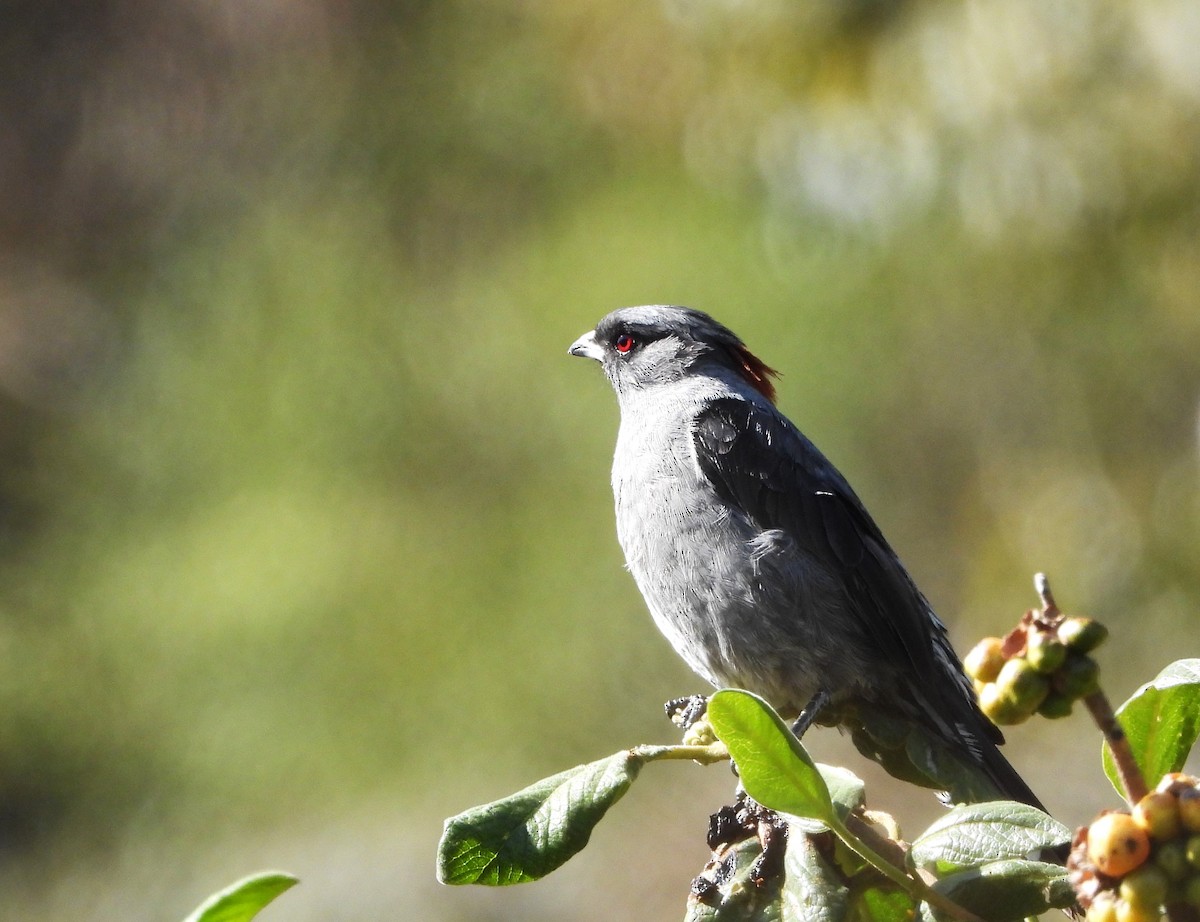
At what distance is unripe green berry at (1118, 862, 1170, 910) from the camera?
1.23m

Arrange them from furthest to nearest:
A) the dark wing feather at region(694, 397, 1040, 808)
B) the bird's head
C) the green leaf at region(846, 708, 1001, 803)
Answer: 1. the bird's head
2. the dark wing feather at region(694, 397, 1040, 808)
3. the green leaf at region(846, 708, 1001, 803)

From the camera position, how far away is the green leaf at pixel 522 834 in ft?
5.62

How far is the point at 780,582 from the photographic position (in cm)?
328

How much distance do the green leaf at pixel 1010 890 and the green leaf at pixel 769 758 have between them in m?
0.17

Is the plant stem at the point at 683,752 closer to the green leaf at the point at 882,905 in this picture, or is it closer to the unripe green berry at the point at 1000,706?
the green leaf at the point at 882,905

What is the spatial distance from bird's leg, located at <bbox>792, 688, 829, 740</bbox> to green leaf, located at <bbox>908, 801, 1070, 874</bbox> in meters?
1.59

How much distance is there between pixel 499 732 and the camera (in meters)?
7.29

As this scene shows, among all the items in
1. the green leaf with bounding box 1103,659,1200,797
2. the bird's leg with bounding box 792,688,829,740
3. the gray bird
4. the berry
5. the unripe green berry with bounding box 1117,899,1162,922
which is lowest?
the unripe green berry with bounding box 1117,899,1162,922

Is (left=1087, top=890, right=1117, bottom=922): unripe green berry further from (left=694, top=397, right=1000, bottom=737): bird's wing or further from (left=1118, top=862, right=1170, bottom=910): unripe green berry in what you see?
(left=694, top=397, right=1000, bottom=737): bird's wing

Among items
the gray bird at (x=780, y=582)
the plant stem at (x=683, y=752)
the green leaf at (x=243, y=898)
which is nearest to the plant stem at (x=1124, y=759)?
the plant stem at (x=683, y=752)

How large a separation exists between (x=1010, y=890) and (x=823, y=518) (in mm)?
2022

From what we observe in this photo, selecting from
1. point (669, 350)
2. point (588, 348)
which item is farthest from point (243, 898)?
point (588, 348)

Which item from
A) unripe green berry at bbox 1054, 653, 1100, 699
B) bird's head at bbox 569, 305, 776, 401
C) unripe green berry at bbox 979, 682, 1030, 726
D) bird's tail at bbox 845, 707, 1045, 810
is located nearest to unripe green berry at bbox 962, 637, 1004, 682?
unripe green berry at bbox 979, 682, 1030, 726

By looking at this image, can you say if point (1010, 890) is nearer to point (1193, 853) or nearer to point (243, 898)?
point (1193, 853)
